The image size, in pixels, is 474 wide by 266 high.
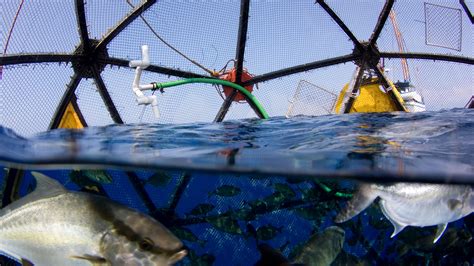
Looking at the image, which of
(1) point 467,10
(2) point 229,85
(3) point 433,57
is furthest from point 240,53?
(1) point 467,10

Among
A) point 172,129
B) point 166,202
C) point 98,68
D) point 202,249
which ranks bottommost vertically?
point 202,249

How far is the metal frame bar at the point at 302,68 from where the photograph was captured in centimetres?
962

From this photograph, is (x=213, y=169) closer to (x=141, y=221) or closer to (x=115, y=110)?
(x=141, y=221)

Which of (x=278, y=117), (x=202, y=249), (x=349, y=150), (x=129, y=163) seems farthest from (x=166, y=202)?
(x=278, y=117)

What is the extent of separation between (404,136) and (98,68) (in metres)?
6.02

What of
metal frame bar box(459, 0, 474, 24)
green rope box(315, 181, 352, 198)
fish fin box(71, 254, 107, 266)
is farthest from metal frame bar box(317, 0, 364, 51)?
fish fin box(71, 254, 107, 266)

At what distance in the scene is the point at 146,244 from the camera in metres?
3.24

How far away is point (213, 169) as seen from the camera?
5367mm

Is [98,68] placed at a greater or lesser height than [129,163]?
greater

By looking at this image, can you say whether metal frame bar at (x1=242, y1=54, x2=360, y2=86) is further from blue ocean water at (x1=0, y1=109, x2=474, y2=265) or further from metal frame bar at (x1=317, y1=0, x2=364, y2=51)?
blue ocean water at (x1=0, y1=109, x2=474, y2=265)

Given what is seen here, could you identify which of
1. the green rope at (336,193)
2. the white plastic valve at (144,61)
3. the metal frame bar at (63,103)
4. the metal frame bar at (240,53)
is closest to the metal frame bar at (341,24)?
the metal frame bar at (240,53)

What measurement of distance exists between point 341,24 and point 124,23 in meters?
5.23

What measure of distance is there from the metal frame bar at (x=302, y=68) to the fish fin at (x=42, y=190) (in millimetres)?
6485

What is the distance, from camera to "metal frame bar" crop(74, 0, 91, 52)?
7.36m
